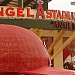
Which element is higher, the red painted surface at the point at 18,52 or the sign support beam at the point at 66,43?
the red painted surface at the point at 18,52

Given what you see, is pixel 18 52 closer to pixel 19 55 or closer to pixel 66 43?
pixel 19 55

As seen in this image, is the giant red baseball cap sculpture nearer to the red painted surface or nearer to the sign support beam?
the red painted surface

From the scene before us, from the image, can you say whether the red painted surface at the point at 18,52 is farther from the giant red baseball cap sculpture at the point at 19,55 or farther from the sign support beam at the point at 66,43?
the sign support beam at the point at 66,43

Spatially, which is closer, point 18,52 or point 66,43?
point 18,52

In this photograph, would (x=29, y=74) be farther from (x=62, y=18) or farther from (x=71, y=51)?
(x=71, y=51)

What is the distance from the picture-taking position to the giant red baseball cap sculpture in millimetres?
7059

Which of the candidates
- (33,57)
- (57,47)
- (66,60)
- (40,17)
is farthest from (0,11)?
(33,57)

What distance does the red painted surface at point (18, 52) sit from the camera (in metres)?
7.07

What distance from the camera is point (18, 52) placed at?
7.12m

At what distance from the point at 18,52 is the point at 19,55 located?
73mm

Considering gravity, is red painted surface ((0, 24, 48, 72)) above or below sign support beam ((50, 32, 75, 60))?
above

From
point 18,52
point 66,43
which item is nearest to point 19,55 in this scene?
point 18,52

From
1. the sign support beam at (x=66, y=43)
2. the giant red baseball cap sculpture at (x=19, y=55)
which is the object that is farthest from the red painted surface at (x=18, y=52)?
the sign support beam at (x=66, y=43)

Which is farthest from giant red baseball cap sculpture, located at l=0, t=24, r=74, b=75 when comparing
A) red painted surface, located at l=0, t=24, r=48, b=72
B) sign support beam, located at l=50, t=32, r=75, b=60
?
sign support beam, located at l=50, t=32, r=75, b=60
